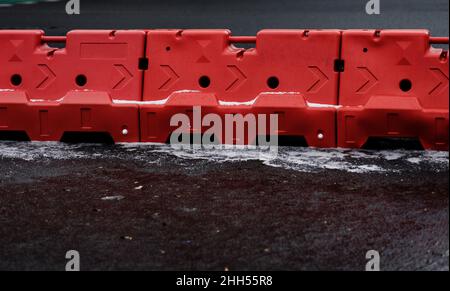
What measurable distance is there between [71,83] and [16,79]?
566mm

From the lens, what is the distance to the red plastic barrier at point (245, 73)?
793cm

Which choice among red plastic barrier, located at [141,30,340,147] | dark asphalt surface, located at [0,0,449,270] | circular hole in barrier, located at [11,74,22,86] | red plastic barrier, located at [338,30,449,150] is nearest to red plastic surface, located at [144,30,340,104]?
red plastic barrier, located at [141,30,340,147]

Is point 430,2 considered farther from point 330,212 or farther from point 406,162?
point 330,212

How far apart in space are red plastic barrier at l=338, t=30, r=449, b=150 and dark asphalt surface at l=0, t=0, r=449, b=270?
27cm

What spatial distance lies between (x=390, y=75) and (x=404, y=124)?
463 millimetres

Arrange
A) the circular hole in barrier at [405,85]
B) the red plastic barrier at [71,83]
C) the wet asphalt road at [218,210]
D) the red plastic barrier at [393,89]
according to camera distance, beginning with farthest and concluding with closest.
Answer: the red plastic barrier at [71,83] → the circular hole in barrier at [405,85] → the red plastic barrier at [393,89] → the wet asphalt road at [218,210]

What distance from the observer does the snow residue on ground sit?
715 centimetres

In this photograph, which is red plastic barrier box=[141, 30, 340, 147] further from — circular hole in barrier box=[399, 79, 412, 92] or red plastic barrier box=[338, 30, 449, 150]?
circular hole in barrier box=[399, 79, 412, 92]

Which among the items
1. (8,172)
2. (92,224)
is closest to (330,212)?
(92,224)

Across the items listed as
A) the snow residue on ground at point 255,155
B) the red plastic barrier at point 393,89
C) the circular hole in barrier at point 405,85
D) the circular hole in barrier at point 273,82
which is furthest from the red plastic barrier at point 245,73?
the circular hole in barrier at point 405,85

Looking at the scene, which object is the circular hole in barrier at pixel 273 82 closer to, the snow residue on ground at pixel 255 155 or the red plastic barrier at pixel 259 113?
the red plastic barrier at pixel 259 113

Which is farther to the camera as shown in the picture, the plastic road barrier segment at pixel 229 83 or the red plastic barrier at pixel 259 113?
the red plastic barrier at pixel 259 113

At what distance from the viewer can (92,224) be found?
18.4 feet

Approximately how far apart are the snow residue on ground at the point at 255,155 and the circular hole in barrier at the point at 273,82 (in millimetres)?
595
